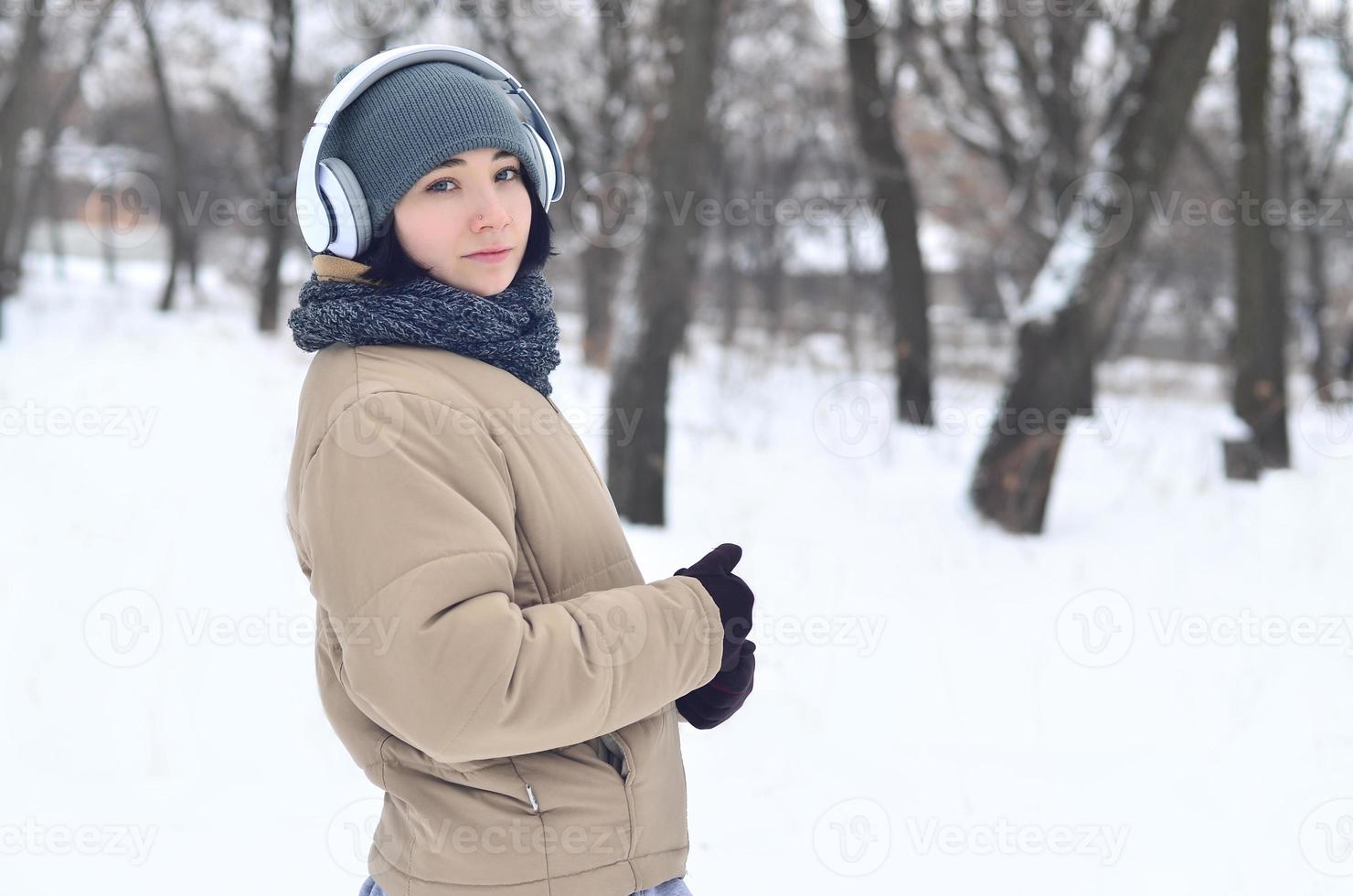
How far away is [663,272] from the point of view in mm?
5402

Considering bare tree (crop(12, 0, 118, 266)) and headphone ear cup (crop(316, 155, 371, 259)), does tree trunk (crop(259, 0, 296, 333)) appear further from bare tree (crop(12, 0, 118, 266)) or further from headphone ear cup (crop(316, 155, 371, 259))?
headphone ear cup (crop(316, 155, 371, 259))

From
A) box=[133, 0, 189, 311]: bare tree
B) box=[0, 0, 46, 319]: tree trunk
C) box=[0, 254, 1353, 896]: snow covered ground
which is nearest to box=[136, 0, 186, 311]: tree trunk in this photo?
box=[133, 0, 189, 311]: bare tree

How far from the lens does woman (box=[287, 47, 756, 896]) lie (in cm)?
106

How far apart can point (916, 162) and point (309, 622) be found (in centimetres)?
2005

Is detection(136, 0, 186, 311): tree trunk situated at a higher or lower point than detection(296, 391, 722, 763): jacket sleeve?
higher

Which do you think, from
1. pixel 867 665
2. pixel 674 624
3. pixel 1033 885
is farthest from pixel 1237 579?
pixel 674 624

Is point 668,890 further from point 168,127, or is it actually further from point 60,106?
point 60,106

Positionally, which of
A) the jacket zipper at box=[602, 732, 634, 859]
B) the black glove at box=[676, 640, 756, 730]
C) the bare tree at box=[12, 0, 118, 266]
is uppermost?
the bare tree at box=[12, 0, 118, 266]

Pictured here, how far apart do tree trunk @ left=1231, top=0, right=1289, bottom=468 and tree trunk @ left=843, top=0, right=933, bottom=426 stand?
2.53m

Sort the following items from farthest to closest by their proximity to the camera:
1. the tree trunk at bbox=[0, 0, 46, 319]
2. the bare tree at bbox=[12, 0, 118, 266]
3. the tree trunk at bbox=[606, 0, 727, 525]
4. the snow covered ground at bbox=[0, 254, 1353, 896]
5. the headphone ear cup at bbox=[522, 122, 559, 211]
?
the bare tree at bbox=[12, 0, 118, 266], the tree trunk at bbox=[0, 0, 46, 319], the tree trunk at bbox=[606, 0, 727, 525], the snow covered ground at bbox=[0, 254, 1353, 896], the headphone ear cup at bbox=[522, 122, 559, 211]

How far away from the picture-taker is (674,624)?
119cm

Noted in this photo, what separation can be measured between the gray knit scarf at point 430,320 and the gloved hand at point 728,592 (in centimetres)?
32

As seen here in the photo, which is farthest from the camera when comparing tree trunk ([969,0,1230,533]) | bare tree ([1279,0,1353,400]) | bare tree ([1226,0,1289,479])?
bare tree ([1279,0,1353,400])

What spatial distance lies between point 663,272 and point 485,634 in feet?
14.7
